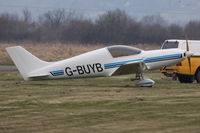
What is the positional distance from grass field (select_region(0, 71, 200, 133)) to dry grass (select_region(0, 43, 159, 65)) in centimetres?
2170

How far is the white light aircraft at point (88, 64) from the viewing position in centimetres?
1697

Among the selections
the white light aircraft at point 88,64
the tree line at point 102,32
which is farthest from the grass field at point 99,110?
the tree line at point 102,32

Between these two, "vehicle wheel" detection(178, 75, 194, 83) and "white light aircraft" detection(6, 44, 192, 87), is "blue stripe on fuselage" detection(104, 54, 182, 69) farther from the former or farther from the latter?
"vehicle wheel" detection(178, 75, 194, 83)

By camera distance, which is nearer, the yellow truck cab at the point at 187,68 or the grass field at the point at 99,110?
the grass field at the point at 99,110

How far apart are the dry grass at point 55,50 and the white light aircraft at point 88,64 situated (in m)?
19.3

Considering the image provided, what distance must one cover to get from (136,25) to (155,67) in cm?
3091

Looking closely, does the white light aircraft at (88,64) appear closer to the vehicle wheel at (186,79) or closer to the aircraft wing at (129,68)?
the aircraft wing at (129,68)

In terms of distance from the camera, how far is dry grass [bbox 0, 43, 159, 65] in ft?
126

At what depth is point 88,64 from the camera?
17.1 m

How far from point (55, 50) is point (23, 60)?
25.3 m

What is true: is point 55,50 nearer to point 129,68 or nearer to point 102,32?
point 102,32

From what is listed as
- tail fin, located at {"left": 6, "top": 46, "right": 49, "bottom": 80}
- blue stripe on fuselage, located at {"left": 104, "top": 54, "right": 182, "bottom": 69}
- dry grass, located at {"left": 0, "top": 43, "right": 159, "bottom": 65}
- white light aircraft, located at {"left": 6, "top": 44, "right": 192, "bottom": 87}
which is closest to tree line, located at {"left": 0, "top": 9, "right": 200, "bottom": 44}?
dry grass, located at {"left": 0, "top": 43, "right": 159, "bottom": 65}

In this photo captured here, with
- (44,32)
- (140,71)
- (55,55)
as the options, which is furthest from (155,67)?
(44,32)

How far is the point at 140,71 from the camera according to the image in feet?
57.7
